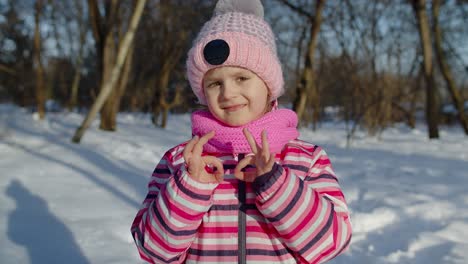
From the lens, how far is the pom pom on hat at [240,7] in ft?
4.38

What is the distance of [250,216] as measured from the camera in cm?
116

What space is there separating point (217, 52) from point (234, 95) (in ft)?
0.46

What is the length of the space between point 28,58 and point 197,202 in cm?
2278

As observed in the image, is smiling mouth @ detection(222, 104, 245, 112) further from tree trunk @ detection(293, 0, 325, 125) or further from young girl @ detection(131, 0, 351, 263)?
tree trunk @ detection(293, 0, 325, 125)

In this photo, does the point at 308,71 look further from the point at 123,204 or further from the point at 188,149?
the point at 188,149

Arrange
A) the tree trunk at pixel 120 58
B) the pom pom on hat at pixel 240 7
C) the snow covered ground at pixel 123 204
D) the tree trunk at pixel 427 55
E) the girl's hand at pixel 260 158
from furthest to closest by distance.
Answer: the tree trunk at pixel 427 55
the tree trunk at pixel 120 58
the snow covered ground at pixel 123 204
the pom pom on hat at pixel 240 7
the girl's hand at pixel 260 158

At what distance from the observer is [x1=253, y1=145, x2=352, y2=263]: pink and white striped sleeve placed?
102 centimetres

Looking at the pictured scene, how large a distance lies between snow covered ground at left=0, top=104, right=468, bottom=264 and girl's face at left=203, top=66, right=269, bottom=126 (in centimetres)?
142

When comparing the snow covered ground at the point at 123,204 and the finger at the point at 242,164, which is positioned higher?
the finger at the point at 242,164

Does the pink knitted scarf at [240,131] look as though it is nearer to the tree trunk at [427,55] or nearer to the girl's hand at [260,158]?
the girl's hand at [260,158]

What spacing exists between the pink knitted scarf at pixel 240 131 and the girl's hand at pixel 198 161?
A: 5.2 inches

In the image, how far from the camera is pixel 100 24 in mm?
7852

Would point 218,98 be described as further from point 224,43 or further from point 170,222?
point 170,222

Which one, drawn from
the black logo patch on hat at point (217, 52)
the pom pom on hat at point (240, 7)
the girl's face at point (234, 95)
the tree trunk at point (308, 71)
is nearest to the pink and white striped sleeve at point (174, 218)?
the girl's face at point (234, 95)
